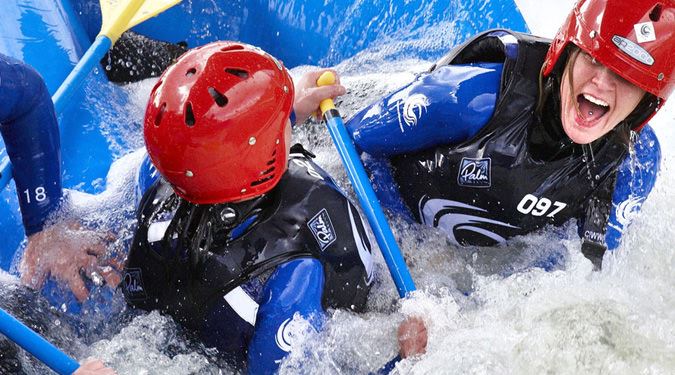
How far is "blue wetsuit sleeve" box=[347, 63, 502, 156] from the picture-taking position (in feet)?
6.84

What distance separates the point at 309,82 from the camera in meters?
2.44

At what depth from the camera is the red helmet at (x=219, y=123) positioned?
5.17 feet

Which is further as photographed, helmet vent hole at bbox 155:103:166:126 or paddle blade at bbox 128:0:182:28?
paddle blade at bbox 128:0:182:28

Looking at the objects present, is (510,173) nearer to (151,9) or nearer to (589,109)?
(589,109)

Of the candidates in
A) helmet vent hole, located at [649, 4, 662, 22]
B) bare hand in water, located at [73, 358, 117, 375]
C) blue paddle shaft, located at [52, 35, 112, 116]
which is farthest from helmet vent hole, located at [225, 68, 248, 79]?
blue paddle shaft, located at [52, 35, 112, 116]

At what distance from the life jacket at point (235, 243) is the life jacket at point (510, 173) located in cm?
42

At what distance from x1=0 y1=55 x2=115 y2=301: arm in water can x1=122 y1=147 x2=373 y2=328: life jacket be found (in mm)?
216

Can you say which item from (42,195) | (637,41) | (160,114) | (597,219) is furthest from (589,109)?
(42,195)

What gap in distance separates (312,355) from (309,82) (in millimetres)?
952

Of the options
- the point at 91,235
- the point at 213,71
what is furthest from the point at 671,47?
the point at 91,235

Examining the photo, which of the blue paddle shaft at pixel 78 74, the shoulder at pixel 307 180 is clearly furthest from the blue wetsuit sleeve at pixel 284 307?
the blue paddle shaft at pixel 78 74

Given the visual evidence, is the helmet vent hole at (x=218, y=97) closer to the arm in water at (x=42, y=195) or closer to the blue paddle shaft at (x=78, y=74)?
the arm in water at (x=42, y=195)

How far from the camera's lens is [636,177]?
2195 mm

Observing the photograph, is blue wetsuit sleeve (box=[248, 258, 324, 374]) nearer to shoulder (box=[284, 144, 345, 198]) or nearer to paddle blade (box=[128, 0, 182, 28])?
shoulder (box=[284, 144, 345, 198])
